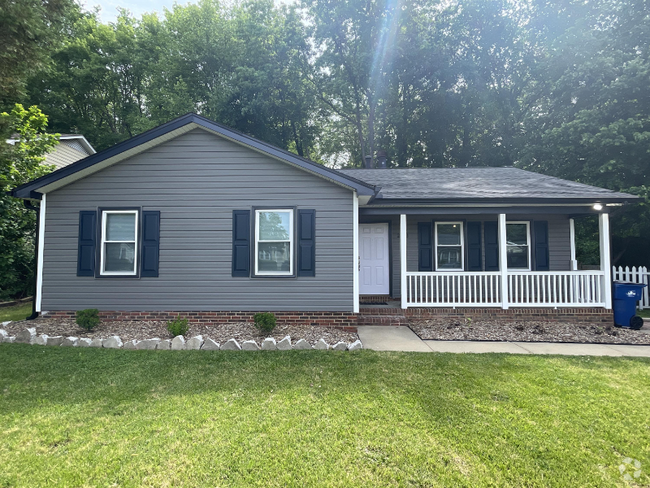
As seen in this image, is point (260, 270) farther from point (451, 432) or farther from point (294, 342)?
point (451, 432)

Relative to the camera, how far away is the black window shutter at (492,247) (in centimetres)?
878

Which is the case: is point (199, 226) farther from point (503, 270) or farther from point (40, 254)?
point (503, 270)

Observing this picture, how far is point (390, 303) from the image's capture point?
8078 mm

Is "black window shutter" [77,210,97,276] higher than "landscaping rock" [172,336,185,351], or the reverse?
"black window shutter" [77,210,97,276]

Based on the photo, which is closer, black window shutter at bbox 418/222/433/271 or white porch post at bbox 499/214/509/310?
white porch post at bbox 499/214/509/310

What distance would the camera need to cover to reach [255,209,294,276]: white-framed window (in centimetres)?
683

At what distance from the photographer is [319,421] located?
309 centimetres

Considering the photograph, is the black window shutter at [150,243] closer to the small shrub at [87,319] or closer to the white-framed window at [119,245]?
the white-framed window at [119,245]

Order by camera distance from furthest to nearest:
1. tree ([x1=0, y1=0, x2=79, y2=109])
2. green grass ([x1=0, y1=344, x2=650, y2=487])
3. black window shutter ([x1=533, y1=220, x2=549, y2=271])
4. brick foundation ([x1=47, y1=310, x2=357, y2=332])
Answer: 1. black window shutter ([x1=533, y1=220, x2=549, y2=271])
2. brick foundation ([x1=47, y1=310, x2=357, y2=332])
3. tree ([x1=0, y1=0, x2=79, y2=109])
4. green grass ([x1=0, y1=344, x2=650, y2=487])

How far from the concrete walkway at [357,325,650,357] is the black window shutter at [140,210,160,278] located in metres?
4.46

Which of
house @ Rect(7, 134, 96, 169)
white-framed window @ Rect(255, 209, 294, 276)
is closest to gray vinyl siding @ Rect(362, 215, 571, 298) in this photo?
white-framed window @ Rect(255, 209, 294, 276)

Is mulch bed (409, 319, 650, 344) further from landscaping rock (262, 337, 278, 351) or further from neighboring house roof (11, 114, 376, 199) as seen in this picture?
neighboring house roof (11, 114, 376, 199)

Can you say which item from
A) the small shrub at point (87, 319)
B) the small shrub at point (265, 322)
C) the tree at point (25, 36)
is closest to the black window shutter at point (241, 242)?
the small shrub at point (265, 322)

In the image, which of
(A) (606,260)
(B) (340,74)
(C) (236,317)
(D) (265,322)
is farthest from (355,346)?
(B) (340,74)
